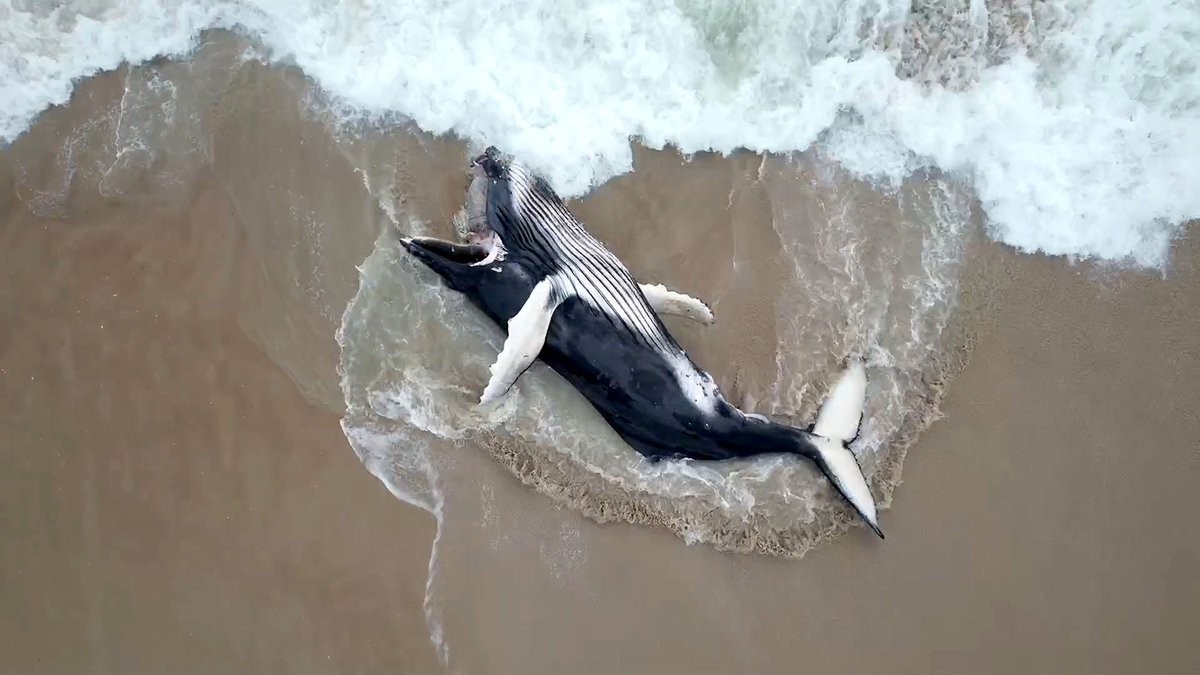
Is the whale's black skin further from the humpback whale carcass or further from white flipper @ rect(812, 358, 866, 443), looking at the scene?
white flipper @ rect(812, 358, 866, 443)

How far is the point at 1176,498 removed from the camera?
6273mm

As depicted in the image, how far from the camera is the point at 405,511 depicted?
6.28 metres

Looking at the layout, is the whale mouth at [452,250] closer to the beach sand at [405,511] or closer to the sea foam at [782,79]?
the beach sand at [405,511]

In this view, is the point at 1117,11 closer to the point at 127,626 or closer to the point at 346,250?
the point at 346,250

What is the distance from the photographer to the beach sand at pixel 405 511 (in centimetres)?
615

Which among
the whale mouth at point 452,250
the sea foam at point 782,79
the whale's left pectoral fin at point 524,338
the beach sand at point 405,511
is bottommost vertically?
the beach sand at point 405,511

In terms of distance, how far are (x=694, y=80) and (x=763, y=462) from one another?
348 centimetres

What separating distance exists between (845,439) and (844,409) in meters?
0.25

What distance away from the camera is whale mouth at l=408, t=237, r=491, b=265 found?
20.1 feet

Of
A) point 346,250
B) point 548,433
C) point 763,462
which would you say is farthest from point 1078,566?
point 346,250

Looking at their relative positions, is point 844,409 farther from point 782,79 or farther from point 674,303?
point 782,79

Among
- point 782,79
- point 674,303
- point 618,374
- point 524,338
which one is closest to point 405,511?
point 524,338

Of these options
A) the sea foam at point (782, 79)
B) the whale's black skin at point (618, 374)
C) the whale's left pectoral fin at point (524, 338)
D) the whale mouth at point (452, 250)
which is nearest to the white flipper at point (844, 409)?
the whale's black skin at point (618, 374)

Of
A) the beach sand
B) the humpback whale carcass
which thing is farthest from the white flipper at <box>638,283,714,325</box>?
the beach sand
